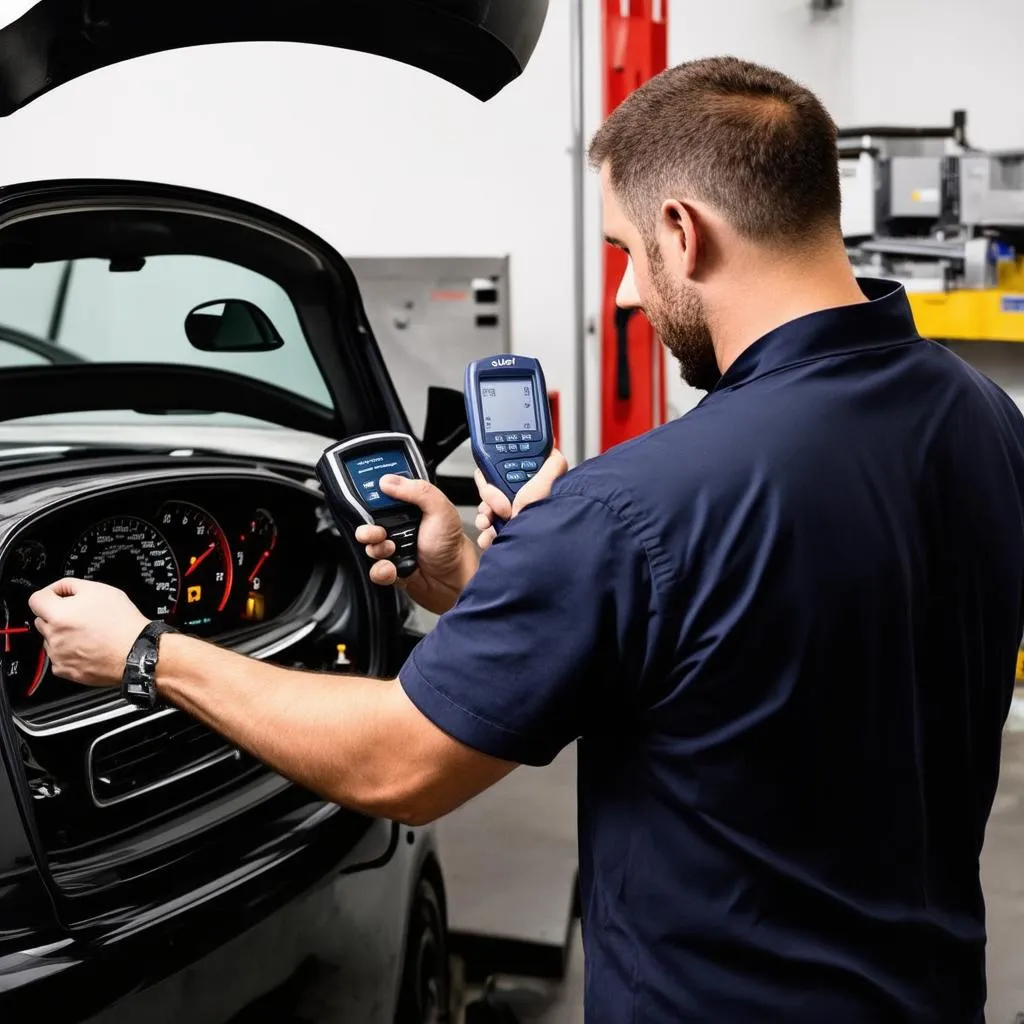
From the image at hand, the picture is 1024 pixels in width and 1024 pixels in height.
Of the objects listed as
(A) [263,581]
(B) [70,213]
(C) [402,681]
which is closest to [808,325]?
(C) [402,681]

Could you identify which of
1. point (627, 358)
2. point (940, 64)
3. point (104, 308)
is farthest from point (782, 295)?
point (940, 64)

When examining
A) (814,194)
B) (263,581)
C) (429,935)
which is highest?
(814,194)

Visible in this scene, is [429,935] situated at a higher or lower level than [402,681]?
lower

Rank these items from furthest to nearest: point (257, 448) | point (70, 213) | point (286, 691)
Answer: point (257, 448) < point (70, 213) < point (286, 691)

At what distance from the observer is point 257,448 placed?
7.27 ft

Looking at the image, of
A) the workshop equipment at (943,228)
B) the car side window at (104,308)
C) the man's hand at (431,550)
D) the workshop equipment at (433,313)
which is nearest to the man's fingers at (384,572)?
the man's hand at (431,550)

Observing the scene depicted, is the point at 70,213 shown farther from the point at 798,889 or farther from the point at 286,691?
the point at 798,889

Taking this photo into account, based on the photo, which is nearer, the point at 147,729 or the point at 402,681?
the point at 402,681

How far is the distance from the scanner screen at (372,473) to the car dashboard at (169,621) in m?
0.24

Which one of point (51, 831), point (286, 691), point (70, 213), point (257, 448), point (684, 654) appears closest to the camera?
point (684, 654)

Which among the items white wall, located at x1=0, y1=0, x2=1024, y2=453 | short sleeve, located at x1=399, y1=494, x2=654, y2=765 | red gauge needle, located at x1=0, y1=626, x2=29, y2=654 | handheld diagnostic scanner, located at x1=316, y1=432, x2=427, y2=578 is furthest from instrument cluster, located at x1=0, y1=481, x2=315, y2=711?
white wall, located at x1=0, y1=0, x2=1024, y2=453

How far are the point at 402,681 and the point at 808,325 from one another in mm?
416

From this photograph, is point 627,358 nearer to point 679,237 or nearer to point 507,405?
point 507,405

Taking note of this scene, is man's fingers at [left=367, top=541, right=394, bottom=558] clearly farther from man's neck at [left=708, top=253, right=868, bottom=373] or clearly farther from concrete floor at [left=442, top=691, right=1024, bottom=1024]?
concrete floor at [left=442, top=691, right=1024, bottom=1024]
